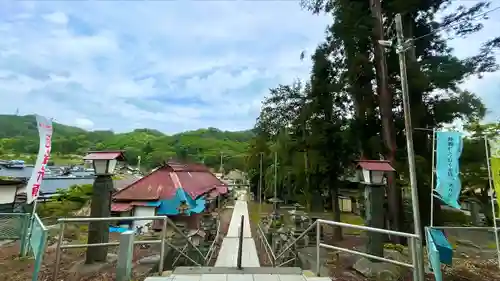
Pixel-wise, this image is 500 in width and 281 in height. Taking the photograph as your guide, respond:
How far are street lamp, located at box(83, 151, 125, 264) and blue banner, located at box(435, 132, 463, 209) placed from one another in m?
5.39

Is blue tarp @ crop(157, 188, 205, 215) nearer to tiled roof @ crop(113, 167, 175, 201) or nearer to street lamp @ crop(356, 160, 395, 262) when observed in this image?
tiled roof @ crop(113, 167, 175, 201)

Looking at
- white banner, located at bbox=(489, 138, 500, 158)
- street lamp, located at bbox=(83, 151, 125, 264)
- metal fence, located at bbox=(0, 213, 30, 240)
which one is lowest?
metal fence, located at bbox=(0, 213, 30, 240)

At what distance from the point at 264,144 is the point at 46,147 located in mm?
24239

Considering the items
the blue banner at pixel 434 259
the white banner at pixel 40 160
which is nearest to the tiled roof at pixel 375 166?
the blue banner at pixel 434 259

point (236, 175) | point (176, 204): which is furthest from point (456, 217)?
point (236, 175)

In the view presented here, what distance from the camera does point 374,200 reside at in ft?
15.8

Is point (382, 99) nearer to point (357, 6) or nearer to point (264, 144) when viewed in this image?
point (357, 6)

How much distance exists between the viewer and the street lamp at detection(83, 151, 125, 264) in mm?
4496

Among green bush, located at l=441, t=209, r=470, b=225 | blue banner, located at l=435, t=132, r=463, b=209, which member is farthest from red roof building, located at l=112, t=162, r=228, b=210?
green bush, located at l=441, t=209, r=470, b=225

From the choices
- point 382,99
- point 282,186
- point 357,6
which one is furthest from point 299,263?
point 282,186

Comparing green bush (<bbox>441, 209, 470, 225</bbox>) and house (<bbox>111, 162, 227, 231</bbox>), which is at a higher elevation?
house (<bbox>111, 162, 227, 231</bbox>)

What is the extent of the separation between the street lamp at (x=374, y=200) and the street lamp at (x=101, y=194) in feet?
14.3

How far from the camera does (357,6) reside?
9469mm

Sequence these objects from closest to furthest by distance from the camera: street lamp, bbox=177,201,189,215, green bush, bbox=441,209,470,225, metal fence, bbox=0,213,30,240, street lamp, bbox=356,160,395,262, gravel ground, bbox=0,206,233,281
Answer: gravel ground, bbox=0,206,233,281, street lamp, bbox=356,160,395,262, metal fence, bbox=0,213,30,240, street lamp, bbox=177,201,189,215, green bush, bbox=441,209,470,225
